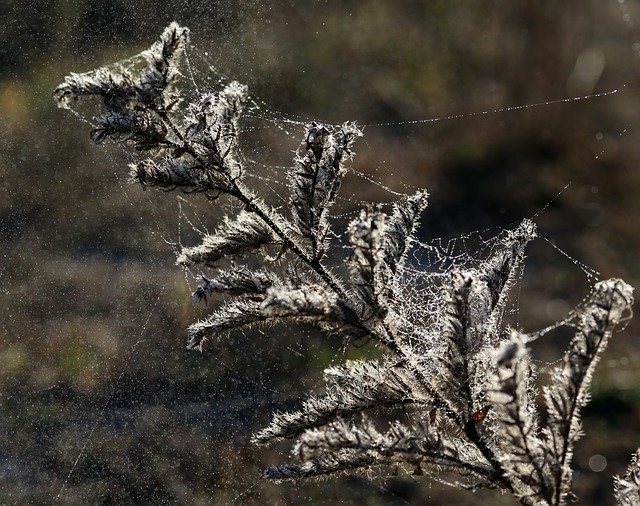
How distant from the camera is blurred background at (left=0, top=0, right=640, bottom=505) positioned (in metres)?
3.59

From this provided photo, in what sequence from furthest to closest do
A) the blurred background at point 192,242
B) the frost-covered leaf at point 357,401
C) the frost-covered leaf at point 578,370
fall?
the blurred background at point 192,242 → the frost-covered leaf at point 357,401 → the frost-covered leaf at point 578,370

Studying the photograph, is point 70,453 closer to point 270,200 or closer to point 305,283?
point 270,200

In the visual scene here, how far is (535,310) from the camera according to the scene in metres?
5.20

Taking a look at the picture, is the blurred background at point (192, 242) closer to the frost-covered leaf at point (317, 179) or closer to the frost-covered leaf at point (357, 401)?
the frost-covered leaf at point (317, 179)

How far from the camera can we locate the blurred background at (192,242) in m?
3.59

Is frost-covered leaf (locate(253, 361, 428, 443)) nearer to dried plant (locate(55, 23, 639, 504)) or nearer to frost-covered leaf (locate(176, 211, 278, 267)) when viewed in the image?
dried plant (locate(55, 23, 639, 504))

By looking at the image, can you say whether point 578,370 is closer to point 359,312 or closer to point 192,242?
point 359,312

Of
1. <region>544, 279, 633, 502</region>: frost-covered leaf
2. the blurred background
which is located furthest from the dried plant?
the blurred background

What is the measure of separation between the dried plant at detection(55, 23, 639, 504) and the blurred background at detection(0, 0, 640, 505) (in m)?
1.28

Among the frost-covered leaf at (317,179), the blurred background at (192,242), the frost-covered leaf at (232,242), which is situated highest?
the blurred background at (192,242)

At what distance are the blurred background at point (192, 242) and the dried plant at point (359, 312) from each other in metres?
1.28

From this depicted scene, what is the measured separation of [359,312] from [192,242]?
11.1 feet

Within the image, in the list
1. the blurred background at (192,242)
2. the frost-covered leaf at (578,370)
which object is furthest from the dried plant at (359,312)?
the blurred background at (192,242)

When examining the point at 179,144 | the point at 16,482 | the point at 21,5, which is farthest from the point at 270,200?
the point at 179,144
